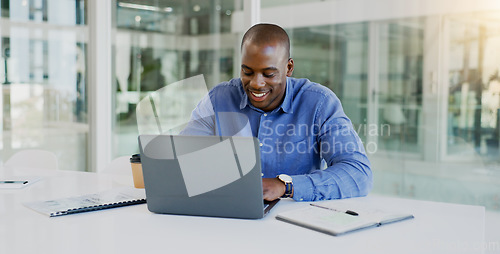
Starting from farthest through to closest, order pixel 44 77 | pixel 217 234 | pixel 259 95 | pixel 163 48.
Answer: pixel 44 77 → pixel 163 48 → pixel 259 95 → pixel 217 234

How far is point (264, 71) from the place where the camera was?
1.90 metres

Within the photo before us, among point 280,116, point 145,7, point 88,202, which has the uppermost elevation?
point 145,7

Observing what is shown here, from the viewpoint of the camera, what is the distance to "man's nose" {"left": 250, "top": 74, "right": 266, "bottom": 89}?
192 centimetres

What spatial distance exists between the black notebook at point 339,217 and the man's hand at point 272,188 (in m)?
0.11

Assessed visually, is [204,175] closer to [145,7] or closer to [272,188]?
[272,188]

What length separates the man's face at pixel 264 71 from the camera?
1.88m

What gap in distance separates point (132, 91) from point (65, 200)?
300 centimetres

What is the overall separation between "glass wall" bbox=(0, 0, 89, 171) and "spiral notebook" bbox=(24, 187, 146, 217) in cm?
315

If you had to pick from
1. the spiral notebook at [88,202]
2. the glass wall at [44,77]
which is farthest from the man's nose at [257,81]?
Result: the glass wall at [44,77]

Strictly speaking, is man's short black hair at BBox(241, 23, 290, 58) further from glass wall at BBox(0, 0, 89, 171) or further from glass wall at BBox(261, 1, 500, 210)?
glass wall at BBox(0, 0, 89, 171)

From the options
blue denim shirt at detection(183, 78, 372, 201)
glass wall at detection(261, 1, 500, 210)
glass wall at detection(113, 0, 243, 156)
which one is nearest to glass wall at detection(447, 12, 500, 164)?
glass wall at detection(261, 1, 500, 210)

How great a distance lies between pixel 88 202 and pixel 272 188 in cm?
61

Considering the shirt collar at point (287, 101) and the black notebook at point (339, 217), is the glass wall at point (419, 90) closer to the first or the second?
the shirt collar at point (287, 101)

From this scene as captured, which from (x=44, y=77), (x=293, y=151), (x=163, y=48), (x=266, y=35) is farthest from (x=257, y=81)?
(x=44, y=77)
